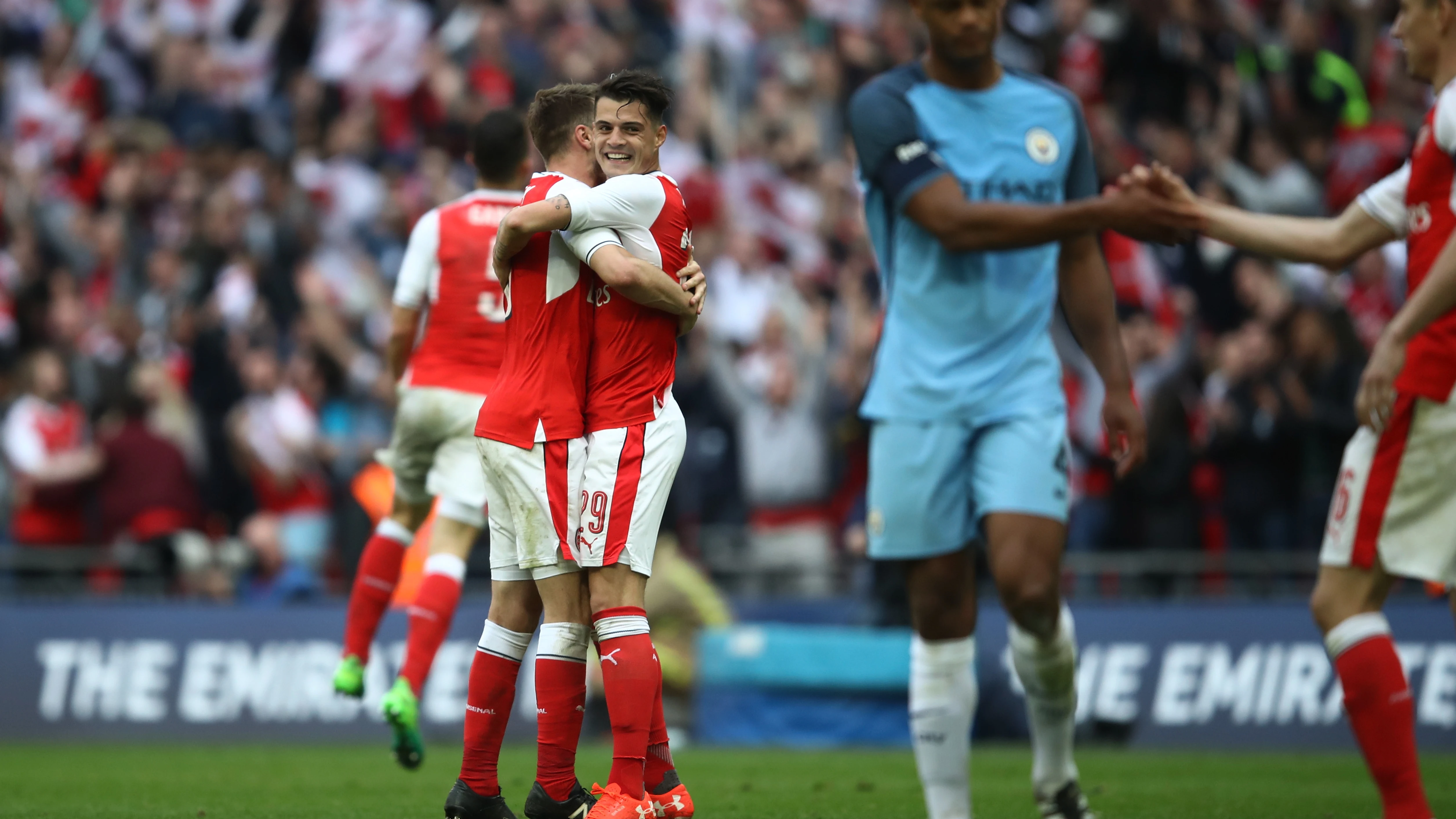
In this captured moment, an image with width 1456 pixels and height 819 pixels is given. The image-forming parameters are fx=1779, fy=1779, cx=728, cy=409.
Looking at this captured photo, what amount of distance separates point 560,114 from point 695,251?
9.53 meters

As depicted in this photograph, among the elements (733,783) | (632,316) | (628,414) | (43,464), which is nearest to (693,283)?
(632,316)

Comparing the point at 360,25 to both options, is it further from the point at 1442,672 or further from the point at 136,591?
the point at 1442,672

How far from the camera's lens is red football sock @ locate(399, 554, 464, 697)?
8.23 meters

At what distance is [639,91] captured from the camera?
597cm

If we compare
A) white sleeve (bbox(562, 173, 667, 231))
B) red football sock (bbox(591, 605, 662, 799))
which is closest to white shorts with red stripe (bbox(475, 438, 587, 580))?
red football sock (bbox(591, 605, 662, 799))

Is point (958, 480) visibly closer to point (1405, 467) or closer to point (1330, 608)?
point (1330, 608)

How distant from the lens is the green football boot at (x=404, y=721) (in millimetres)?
7914

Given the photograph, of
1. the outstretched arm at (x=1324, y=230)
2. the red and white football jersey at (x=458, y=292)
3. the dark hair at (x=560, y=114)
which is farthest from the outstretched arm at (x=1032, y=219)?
the red and white football jersey at (x=458, y=292)

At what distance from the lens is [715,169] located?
701 inches

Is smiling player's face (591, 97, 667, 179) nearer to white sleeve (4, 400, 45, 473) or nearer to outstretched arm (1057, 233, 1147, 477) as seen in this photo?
outstretched arm (1057, 233, 1147, 477)

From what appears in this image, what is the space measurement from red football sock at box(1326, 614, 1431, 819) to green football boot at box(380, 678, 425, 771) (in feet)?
13.3

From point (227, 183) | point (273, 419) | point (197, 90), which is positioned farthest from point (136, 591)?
point (197, 90)

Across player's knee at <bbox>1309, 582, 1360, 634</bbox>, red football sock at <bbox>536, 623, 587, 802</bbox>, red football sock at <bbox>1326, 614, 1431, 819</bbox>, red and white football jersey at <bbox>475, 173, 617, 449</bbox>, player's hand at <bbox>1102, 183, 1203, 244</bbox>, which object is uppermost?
player's hand at <bbox>1102, 183, 1203, 244</bbox>

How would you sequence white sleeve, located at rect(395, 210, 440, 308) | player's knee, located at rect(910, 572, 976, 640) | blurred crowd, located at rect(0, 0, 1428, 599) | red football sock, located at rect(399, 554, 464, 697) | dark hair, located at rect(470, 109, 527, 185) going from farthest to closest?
blurred crowd, located at rect(0, 0, 1428, 599)
white sleeve, located at rect(395, 210, 440, 308)
dark hair, located at rect(470, 109, 527, 185)
red football sock, located at rect(399, 554, 464, 697)
player's knee, located at rect(910, 572, 976, 640)
